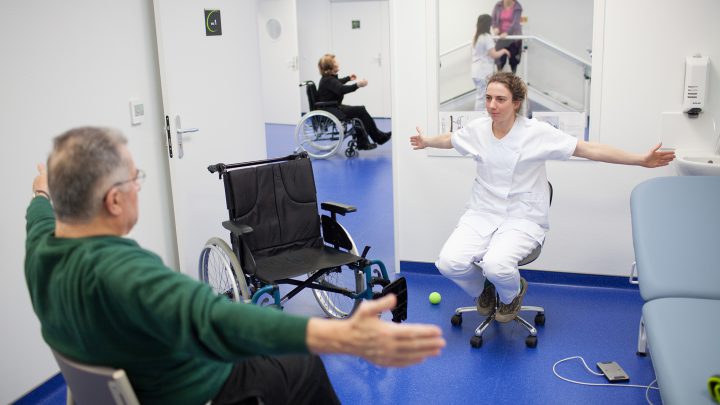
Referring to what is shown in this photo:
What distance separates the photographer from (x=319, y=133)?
7969 millimetres

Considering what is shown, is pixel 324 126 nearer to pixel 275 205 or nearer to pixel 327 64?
pixel 327 64

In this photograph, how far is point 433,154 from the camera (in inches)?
157

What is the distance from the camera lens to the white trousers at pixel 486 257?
3.12m

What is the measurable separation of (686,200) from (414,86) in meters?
1.64

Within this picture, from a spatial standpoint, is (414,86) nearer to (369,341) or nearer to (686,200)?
(686,200)

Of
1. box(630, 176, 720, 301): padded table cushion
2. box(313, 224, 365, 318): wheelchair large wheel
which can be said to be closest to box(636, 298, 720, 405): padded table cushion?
box(630, 176, 720, 301): padded table cushion

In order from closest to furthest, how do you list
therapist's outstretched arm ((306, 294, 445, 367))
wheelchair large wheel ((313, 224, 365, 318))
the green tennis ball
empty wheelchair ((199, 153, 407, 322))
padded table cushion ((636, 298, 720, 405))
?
therapist's outstretched arm ((306, 294, 445, 367)), padded table cushion ((636, 298, 720, 405)), empty wheelchair ((199, 153, 407, 322)), wheelchair large wheel ((313, 224, 365, 318)), the green tennis ball

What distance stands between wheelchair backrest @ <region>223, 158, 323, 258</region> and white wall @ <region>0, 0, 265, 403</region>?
1.53 ft

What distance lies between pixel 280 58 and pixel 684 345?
29.1 feet

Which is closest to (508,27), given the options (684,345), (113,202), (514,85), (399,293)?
(514,85)

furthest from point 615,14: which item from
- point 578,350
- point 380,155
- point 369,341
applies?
point 380,155

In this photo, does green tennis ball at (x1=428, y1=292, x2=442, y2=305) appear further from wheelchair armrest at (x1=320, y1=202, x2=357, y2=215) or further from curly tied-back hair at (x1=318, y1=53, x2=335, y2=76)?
curly tied-back hair at (x1=318, y1=53, x2=335, y2=76)

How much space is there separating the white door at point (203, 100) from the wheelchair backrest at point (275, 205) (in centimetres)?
39

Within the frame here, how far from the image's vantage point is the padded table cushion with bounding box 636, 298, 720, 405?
1.88m
